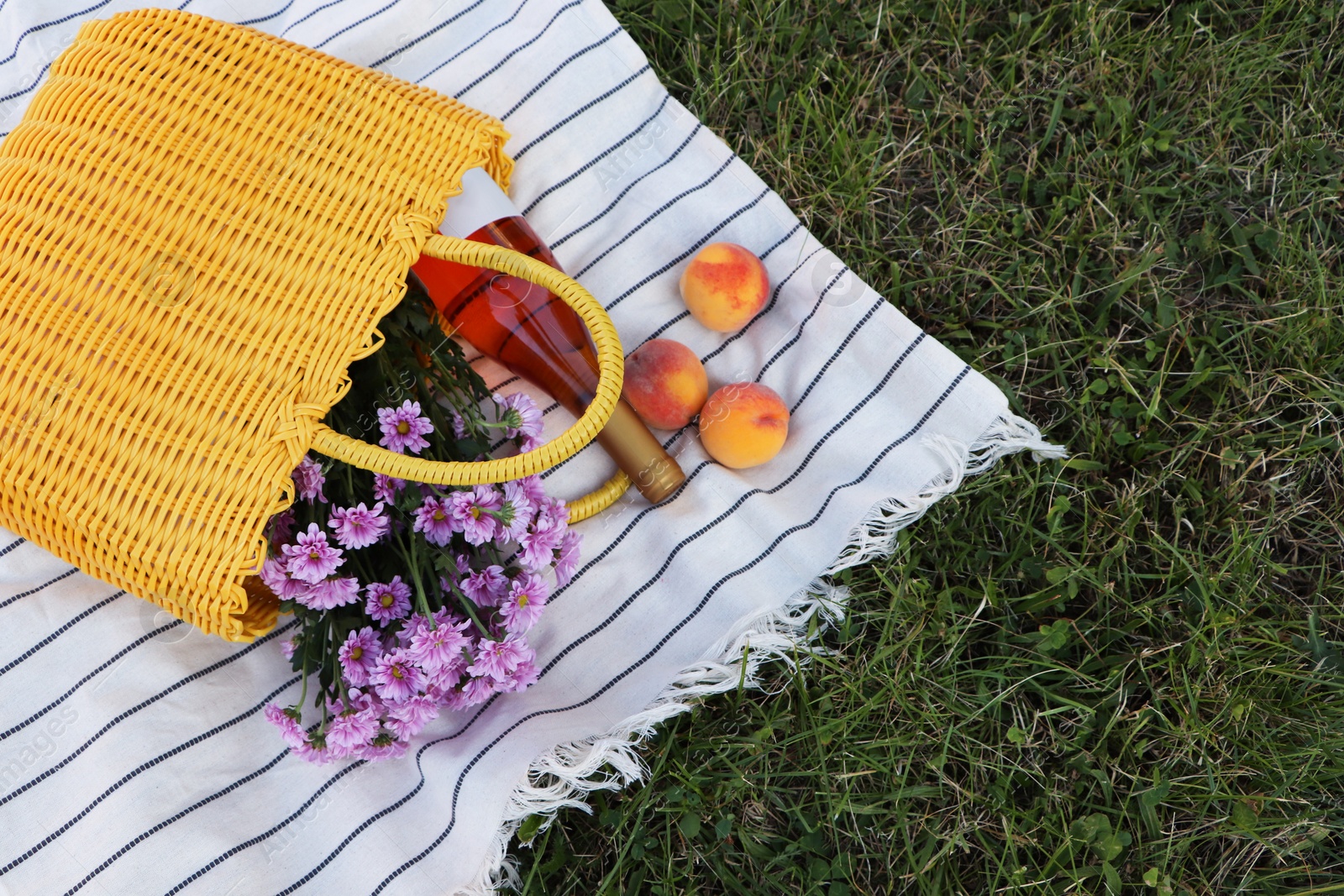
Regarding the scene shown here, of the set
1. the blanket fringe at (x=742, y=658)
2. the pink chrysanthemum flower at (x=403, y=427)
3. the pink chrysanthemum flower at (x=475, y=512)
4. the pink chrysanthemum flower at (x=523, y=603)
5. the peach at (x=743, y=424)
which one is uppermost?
the pink chrysanthemum flower at (x=403, y=427)

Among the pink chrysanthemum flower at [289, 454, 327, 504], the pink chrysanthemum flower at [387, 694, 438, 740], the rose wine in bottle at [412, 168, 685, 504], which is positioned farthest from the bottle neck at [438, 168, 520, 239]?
the pink chrysanthemum flower at [387, 694, 438, 740]

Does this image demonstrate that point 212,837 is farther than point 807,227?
No

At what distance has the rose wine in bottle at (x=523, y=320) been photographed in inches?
49.0

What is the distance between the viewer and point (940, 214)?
154cm

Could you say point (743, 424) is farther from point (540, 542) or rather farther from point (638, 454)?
point (540, 542)

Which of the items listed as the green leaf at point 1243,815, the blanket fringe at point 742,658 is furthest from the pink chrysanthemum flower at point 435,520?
the green leaf at point 1243,815

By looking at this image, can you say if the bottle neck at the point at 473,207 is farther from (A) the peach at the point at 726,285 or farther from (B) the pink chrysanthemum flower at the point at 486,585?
(B) the pink chrysanthemum flower at the point at 486,585

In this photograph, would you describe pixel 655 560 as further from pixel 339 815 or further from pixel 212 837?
pixel 212 837

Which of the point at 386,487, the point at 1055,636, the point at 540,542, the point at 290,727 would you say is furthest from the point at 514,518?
the point at 1055,636

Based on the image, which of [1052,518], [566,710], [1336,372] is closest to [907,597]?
[1052,518]

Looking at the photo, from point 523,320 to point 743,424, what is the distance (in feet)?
1.09

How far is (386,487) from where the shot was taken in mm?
1075

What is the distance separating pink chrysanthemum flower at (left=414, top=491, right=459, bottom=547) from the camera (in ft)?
3.50

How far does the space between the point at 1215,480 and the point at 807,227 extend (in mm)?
Answer: 726
